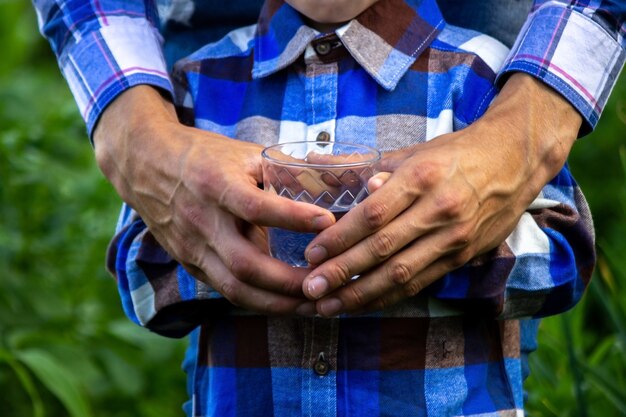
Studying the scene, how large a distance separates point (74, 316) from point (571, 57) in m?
1.82

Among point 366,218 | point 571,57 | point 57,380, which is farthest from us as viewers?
point 57,380

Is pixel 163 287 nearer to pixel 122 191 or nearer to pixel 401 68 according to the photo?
pixel 122 191

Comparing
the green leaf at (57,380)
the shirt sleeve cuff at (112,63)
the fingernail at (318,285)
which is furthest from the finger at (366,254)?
the green leaf at (57,380)

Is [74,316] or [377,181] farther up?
[377,181]

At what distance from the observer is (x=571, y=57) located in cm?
166

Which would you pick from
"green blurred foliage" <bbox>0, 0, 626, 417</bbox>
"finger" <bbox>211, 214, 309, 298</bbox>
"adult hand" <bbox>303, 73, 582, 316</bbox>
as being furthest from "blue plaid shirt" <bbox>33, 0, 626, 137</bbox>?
"green blurred foliage" <bbox>0, 0, 626, 417</bbox>

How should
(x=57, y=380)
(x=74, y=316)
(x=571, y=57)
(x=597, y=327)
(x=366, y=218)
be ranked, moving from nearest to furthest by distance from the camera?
(x=366, y=218) → (x=571, y=57) → (x=57, y=380) → (x=74, y=316) → (x=597, y=327)

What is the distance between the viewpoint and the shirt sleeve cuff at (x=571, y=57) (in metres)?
1.64

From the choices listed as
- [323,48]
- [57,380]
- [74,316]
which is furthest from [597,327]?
[323,48]

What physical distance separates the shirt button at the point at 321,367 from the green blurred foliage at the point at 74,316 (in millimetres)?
900

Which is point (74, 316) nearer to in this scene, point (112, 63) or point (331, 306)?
point (112, 63)

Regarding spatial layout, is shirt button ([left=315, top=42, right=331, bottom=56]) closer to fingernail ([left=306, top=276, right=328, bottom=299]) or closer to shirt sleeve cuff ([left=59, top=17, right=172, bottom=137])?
shirt sleeve cuff ([left=59, top=17, right=172, bottom=137])

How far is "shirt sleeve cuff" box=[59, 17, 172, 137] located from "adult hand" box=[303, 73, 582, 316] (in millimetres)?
502

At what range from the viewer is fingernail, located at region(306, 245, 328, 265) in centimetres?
146
